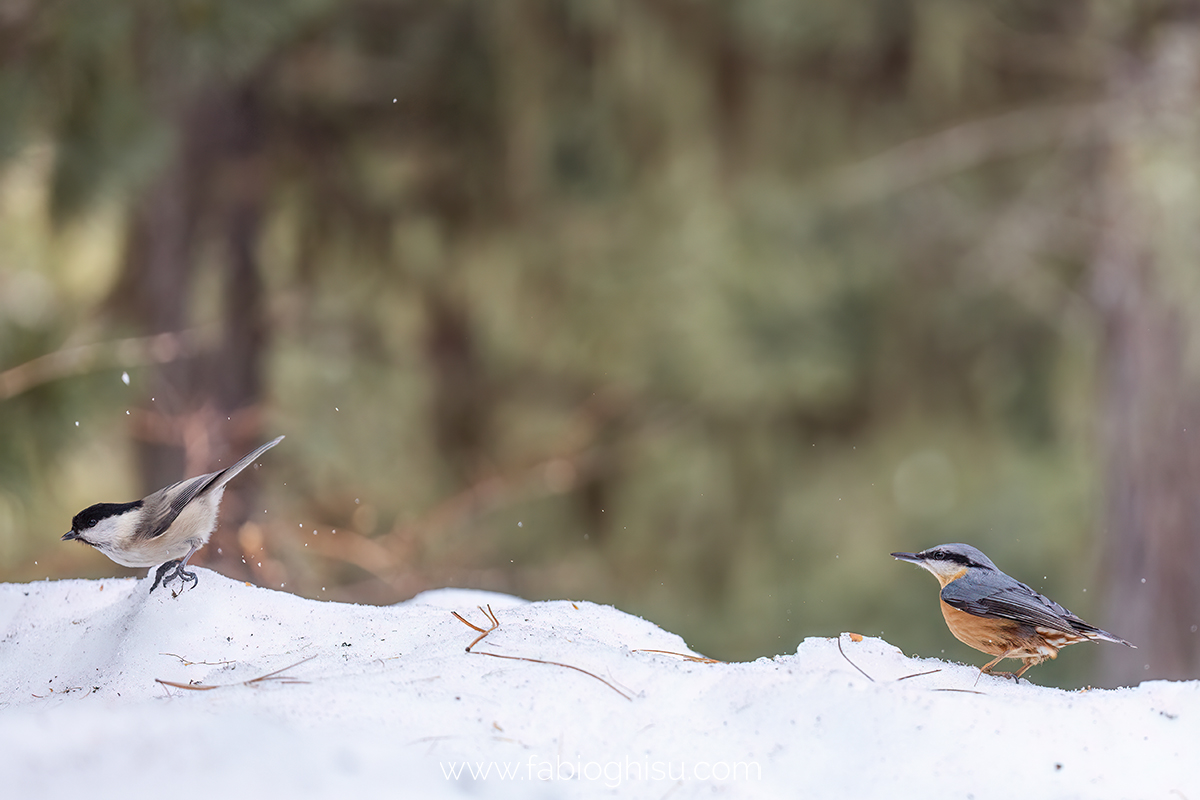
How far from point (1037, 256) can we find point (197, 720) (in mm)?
5004

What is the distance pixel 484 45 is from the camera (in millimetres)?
4773

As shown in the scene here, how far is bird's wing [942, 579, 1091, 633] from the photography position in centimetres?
143

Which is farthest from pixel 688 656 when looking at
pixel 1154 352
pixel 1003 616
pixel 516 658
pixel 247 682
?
pixel 1154 352

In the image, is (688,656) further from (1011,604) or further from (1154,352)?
(1154,352)

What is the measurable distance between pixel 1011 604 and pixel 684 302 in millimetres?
3771

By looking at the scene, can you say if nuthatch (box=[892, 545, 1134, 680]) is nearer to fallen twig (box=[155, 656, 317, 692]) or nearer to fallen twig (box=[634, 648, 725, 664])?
fallen twig (box=[634, 648, 725, 664])

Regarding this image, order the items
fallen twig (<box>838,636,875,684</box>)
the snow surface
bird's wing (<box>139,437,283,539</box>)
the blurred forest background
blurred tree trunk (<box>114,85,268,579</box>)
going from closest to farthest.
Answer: the snow surface, fallen twig (<box>838,636,875,684</box>), bird's wing (<box>139,437,283,539</box>), blurred tree trunk (<box>114,85,268,579</box>), the blurred forest background

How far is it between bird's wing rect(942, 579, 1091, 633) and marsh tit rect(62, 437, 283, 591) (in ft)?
3.58

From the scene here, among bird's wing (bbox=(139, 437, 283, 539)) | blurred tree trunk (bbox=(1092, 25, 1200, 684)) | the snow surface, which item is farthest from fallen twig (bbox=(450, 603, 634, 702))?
blurred tree trunk (bbox=(1092, 25, 1200, 684))

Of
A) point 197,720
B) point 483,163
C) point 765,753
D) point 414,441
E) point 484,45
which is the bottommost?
point 414,441

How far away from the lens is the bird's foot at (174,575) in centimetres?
155

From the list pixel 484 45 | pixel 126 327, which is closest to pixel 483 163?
pixel 484 45

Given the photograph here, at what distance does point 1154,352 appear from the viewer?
14.6 feet

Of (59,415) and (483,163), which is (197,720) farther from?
(483,163)
